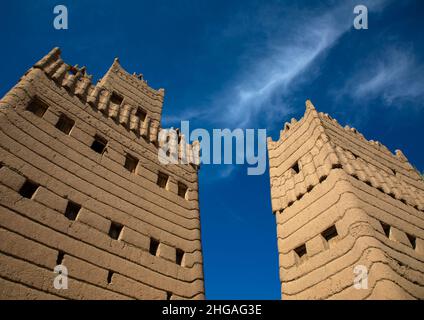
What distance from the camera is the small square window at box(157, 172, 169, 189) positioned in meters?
15.7

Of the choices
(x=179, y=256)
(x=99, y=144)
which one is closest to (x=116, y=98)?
(x=99, y=144)

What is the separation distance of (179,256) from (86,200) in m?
4.25

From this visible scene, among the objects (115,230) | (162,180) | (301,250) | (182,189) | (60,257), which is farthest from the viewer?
(182,189)

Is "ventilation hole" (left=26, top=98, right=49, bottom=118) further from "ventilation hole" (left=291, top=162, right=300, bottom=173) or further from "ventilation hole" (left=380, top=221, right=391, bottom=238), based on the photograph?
"ventilation hole" (left=380, top=221, right=391, bottom=238)

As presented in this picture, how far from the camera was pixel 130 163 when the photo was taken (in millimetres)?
15070

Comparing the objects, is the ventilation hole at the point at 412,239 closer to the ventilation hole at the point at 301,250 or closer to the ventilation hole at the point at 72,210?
the ventilation hole at the point at 301,250

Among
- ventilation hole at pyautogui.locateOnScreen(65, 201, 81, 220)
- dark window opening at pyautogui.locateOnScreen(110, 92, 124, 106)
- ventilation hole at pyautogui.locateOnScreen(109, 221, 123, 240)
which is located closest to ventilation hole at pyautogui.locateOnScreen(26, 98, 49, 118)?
ventilation hole at pyautogui.locateOnScreen(65, 201, 81, 220)

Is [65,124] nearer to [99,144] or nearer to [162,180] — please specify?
[99,144]

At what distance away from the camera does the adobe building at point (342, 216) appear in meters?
10.4

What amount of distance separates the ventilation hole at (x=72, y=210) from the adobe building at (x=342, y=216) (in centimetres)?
778

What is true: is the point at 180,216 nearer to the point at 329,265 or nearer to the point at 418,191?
the point at 329,265

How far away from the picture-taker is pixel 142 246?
12398 millimetres
